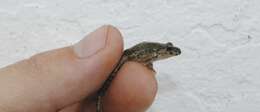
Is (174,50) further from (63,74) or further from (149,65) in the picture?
(63,74)

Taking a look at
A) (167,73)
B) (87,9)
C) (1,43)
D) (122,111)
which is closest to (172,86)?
(167,73)

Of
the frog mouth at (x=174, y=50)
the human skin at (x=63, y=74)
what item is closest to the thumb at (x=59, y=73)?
the human skin at (x=63, y=74)

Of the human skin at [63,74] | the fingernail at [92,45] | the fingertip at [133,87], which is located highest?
the fingernail at [92,45]

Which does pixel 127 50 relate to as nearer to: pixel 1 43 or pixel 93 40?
pixel 93 40

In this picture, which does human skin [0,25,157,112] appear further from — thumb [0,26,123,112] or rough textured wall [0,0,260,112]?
rough textured wall [0,0,260,112]

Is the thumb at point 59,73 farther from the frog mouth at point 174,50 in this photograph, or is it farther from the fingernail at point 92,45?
the frog mouth at point 174,50
